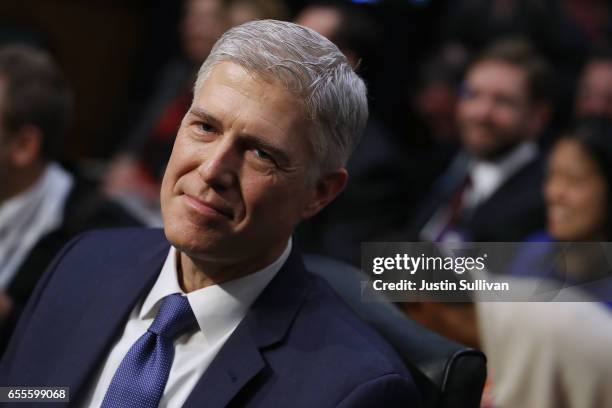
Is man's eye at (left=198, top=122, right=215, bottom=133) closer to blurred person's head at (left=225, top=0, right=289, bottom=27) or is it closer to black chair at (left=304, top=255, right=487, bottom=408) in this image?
black chair at (left=304, top=255, right=487, bottom=408)

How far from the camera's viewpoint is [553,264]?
1.39 metres

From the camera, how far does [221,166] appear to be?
3.91 feet

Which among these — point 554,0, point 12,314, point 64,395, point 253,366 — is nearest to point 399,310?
point 253,366

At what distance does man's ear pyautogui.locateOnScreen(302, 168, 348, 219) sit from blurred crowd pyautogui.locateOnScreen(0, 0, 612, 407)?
165 millimetres

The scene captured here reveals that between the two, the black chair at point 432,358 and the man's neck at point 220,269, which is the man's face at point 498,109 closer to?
the black chair at point 432,358

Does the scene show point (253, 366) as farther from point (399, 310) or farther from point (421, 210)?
point (421, 210)

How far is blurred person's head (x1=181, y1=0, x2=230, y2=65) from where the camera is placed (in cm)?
310

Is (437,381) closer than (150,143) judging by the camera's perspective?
Yes

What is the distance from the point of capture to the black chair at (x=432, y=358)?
47.9 inches

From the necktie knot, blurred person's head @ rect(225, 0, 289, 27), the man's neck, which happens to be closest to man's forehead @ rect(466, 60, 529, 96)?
blurred person's head @ rect(225, 0, 289, 27)

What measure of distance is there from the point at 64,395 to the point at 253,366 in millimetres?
281

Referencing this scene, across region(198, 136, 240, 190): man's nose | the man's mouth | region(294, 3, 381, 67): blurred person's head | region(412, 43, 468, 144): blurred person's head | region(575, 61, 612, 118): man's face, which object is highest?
region(198, 136, 240, 190): man's nose

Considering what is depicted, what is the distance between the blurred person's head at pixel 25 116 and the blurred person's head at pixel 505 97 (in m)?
1.23

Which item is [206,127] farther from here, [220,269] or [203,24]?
[203,24]
